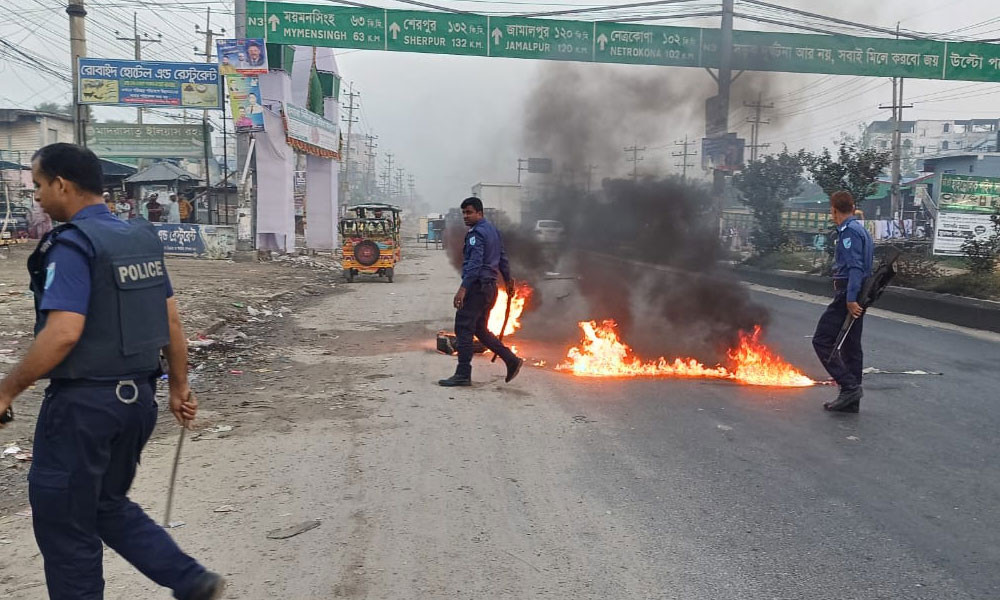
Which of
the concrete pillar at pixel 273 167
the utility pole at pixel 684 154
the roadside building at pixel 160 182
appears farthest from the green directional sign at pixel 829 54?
the roadside building at pixel 160 182

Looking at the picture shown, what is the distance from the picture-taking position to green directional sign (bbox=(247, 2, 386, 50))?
1848 cm

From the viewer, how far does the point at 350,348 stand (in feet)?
30.0

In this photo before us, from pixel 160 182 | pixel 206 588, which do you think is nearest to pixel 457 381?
pixel 206 588

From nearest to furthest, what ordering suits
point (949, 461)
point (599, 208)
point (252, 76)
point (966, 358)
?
point (949, 461) → point (966, 358) → point (599, 208) → point (252, 76)

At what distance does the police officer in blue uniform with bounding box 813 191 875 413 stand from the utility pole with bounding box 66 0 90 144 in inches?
790

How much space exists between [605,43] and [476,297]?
14.1 meters

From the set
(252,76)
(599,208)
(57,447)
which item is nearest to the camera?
(57,447)

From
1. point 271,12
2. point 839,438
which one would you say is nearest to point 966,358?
point 839,438

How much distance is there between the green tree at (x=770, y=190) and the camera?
72.7 ft

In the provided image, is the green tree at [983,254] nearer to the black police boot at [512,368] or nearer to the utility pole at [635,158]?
the utility pole at [635,158]

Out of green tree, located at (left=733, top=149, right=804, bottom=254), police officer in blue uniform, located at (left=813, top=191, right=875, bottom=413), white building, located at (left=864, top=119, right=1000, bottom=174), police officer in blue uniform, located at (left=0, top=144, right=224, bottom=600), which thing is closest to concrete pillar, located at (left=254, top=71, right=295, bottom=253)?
green tree, located at (left=733, top=149, right=804, bottom=254)

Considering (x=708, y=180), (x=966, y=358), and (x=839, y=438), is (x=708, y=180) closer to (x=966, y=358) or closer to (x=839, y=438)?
(x=966, y=358)

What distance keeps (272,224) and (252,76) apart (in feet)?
15.1

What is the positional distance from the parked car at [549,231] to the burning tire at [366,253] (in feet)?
13.5
